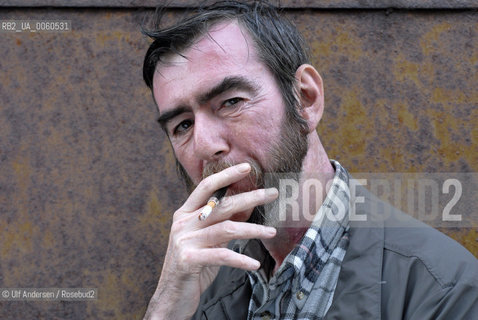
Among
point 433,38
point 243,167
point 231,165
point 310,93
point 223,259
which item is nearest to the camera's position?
point 223,259

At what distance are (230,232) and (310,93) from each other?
2.36ft

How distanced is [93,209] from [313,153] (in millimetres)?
1025

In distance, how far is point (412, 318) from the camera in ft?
5.43

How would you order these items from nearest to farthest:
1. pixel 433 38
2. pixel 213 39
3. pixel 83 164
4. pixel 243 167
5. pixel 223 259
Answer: pixel 223 259 < pixel 243 167 < pixel 213 39 < pixel 433 38 < pixel 83 164

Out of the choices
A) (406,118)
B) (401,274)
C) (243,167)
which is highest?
(406,118)

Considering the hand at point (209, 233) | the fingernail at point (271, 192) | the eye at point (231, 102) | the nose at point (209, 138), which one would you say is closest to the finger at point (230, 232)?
the hand at point (209, 233)

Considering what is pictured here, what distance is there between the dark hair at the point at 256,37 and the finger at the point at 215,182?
1.19ft

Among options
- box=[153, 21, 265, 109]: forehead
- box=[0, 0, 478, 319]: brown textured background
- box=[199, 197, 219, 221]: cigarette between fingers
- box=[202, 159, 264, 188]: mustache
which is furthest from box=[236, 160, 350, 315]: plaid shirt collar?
box=[0, 0, 478, 319]: brown textured background

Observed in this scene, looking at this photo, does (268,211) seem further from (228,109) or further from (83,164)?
(83,164)

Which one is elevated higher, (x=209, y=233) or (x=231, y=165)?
(x=231, y=165)

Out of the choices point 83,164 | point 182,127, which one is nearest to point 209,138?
point 182,127

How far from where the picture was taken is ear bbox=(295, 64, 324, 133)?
2.11 meters

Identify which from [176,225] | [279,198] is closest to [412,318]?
[279,198]

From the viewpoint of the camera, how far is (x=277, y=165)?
1921mm
